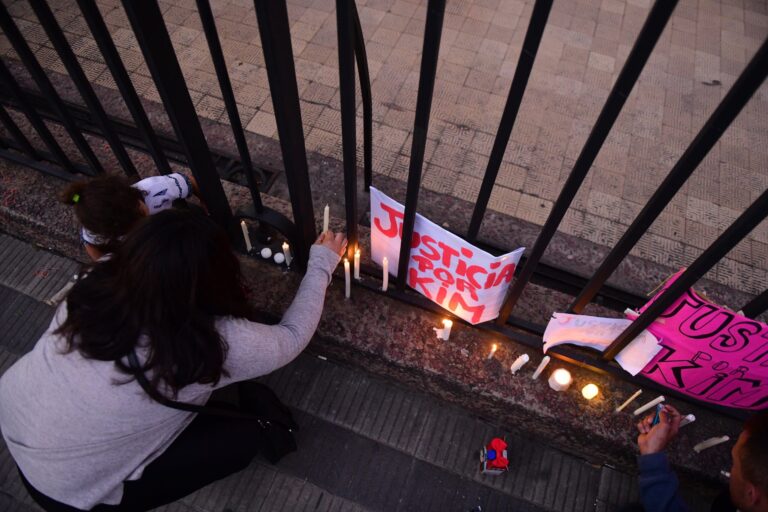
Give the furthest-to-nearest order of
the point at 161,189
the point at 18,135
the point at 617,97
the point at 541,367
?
1. the point at 18,135
2. the point at 161,189
3. the point at 541,367
4. the point at 617,97

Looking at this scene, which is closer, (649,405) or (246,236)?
(649,405)

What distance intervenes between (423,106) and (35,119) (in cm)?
232

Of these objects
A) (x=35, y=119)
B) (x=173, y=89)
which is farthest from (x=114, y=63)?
(x=35, y=119)

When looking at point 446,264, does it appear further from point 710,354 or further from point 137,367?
point 137,367

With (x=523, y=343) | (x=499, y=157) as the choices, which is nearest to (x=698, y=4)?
(x=523, y=343)

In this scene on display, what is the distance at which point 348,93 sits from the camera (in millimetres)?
1664

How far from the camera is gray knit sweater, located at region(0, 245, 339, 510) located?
173 cm

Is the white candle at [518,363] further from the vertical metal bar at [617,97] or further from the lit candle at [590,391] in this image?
the vertical metal bar at [617,97]

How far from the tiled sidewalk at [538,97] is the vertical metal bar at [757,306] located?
1.94m

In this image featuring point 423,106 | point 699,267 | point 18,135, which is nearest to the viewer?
point 423,106

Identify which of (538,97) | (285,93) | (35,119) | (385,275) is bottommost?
(538,97)

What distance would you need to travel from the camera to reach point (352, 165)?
1950 millimetres

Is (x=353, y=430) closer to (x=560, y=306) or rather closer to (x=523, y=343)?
(x=523, y=343)

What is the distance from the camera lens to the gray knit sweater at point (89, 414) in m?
1.73
